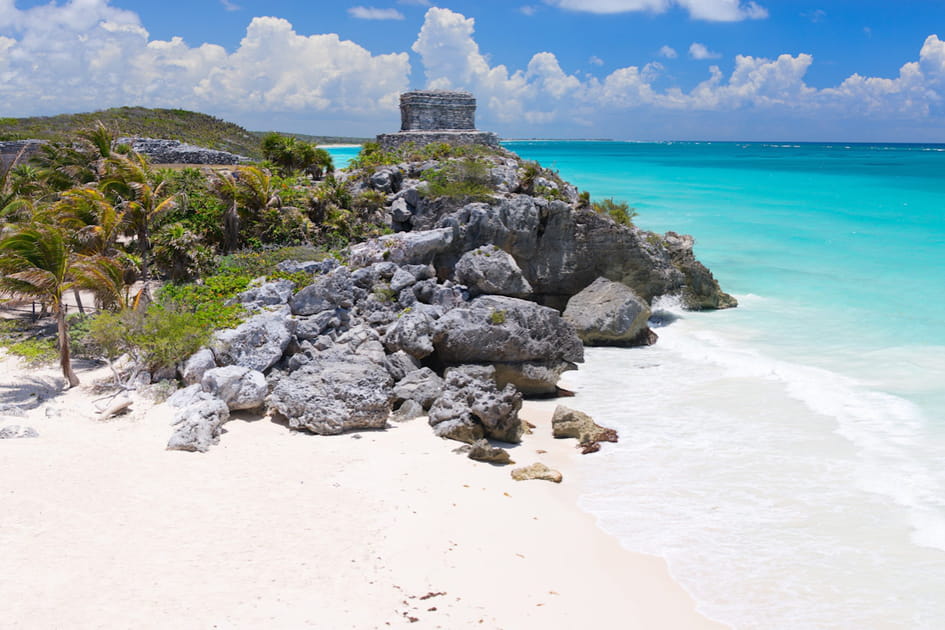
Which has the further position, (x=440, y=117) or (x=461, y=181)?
(x=440, y=117)

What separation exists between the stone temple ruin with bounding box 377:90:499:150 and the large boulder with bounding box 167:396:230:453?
20.2 meters

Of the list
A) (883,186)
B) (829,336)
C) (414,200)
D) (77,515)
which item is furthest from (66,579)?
(883,186)

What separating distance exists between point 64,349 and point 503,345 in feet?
23.6

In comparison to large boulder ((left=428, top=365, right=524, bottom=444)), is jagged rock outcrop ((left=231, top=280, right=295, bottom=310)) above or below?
above

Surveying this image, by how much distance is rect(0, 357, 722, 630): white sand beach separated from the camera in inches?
219

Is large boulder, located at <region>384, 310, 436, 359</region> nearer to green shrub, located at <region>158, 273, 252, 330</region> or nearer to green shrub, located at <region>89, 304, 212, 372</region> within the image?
green shrub, located at <region>158, 273, 252, 330</region>

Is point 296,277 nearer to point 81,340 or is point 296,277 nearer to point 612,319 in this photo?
point 81,340

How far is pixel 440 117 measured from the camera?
28891 mm

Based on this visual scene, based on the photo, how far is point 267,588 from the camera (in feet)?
19.1

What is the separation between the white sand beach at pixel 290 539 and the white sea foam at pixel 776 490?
788 millimetres

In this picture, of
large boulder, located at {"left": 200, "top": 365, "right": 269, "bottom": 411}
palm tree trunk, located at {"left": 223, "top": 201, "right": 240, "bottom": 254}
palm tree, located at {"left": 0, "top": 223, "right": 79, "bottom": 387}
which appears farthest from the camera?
palm tree trunk, located at {"left": 223, "top": 201, "right": 240, "bottom": 254}

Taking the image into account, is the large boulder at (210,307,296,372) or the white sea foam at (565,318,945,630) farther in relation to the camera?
the large boulder at (210,307,296,372)

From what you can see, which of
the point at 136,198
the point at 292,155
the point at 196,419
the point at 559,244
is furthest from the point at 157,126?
the point at 196,419

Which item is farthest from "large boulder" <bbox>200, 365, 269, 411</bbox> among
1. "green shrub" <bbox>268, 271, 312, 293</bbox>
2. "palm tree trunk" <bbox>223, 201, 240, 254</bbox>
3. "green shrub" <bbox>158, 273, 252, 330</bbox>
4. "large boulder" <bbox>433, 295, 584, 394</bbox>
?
"palm tree trunk" <bbox>223, 201, 240, 254</bbox>
